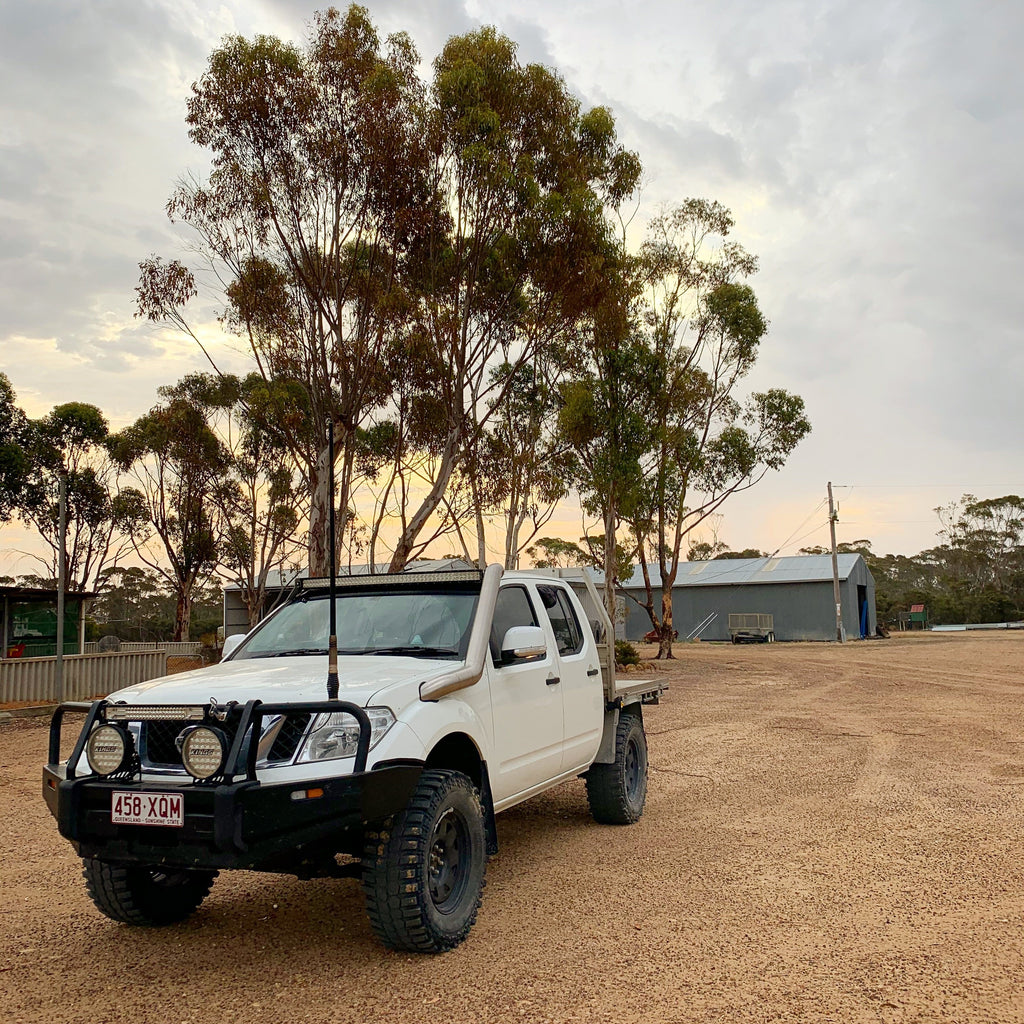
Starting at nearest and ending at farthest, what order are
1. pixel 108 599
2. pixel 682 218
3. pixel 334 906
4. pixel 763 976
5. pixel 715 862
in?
pixel 763 976 → pixel 334 906 → pixel 715 862 → pixel 682 218 → pixel 108 599

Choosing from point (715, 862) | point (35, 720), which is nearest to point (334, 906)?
point (715, 862)

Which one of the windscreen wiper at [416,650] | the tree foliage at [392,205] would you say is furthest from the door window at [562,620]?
the tree foliage at [392,205]

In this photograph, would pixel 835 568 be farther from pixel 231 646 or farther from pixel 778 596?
pixel 231 646

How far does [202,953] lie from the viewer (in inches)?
183

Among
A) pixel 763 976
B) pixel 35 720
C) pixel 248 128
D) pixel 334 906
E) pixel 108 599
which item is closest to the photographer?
pixel 763 976

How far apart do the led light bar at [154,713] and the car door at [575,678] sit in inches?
100

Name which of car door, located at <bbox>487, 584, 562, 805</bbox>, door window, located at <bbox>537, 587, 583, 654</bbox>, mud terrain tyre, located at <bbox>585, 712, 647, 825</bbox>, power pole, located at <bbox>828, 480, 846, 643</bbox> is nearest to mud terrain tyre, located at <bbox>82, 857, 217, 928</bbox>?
car door, located at <bbox>487, 584, 562, 805</bbox>

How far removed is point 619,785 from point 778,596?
45.3 m

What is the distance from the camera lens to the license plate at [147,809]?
3.96 m

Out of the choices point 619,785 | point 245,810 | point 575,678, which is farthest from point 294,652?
point 619,785

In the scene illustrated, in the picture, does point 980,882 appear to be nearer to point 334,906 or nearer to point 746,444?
point 334,906

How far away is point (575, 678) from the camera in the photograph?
6.47 meters

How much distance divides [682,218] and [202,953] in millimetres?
29448

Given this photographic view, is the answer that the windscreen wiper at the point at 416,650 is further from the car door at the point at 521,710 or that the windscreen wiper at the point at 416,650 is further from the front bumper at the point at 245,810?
the front bumper at the point at 245,810
